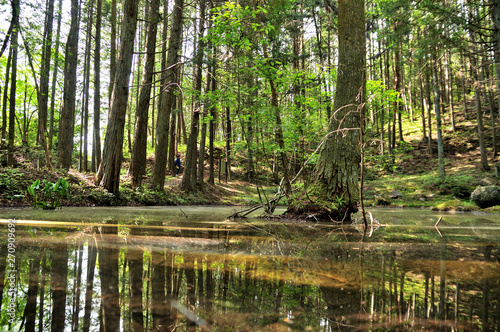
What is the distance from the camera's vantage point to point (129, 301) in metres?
1.52

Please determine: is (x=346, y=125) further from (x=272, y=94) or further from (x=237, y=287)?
(x=237, y=287)

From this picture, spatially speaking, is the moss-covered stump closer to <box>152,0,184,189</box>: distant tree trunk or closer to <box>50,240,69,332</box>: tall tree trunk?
<box>50,240,69,332</box>: tall tree trunk

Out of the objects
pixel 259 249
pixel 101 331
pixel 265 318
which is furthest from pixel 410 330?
pixel 259 249

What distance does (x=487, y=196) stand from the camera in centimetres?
1249

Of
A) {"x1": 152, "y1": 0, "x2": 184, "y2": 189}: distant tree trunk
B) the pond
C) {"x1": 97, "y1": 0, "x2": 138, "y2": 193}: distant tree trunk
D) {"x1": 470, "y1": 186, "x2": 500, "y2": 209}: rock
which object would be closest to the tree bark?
the pond

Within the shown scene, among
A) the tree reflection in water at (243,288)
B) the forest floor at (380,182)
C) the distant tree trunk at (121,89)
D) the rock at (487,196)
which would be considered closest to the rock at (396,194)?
the forest floor at (380,182)

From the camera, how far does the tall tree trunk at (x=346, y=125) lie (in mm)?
6137

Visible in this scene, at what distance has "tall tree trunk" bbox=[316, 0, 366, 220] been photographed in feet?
20.1

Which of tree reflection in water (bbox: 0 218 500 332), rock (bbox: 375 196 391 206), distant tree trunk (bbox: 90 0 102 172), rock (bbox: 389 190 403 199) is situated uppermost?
distant tree trunk (bbox: 90 0 102 172)

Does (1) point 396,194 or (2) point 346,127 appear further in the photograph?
(1) point 396,194

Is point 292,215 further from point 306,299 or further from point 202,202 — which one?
point 202,202

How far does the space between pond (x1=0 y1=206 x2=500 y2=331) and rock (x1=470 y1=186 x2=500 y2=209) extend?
1222cm

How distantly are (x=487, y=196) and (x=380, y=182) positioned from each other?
27.1ft

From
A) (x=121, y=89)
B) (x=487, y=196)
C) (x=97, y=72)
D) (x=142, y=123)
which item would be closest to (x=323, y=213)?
(x=121, y=89)
